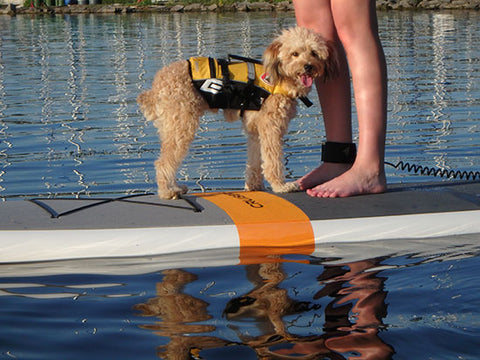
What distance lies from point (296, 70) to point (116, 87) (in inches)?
331

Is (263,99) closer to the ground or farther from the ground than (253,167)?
farther from the ground

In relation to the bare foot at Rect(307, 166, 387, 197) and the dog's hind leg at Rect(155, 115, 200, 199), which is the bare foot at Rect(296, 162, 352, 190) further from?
the dog's hind leg at Rect(155, 115, 200, 199)

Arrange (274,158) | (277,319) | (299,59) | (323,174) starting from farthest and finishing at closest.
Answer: (323,174)
(274,158)
(299,59)
(277,319)

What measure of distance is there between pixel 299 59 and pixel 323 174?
0.84 metres

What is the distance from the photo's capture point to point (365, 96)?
4.75 meters

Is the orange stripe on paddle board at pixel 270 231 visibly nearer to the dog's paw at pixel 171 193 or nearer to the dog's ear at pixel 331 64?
the dog's paw at pixel 171 193

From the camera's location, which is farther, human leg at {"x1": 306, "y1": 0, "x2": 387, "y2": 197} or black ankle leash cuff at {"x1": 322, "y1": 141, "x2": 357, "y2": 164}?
black ankle leash cuff at {"x1": 322, "y1": 141, "x2": 357, "y2": 164}

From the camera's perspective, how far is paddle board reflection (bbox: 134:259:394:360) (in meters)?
3.05

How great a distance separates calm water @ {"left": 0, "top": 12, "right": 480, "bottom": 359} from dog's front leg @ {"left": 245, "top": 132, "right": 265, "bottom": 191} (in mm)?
965

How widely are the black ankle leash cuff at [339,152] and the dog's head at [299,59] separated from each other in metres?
0.43

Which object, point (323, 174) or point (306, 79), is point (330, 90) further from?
point (323, 174)

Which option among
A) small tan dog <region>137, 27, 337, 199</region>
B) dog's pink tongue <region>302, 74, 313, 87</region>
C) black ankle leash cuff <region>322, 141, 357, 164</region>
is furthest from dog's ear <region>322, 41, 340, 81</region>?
black ankle leash cuff <region>322, 141, 357, 164</region>

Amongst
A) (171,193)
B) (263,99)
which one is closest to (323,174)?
(263,99)

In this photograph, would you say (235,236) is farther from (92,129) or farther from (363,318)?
(92,129)
